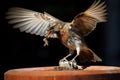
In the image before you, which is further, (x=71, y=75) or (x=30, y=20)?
(x=30, y=20)

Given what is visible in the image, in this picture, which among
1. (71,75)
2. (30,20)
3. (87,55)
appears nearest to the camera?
(71,75)

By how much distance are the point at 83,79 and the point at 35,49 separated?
10.3ft

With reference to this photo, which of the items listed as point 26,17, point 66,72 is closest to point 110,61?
point 26,17

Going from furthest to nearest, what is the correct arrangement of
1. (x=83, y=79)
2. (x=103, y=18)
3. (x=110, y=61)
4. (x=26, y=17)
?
(x=110, y=61)
(x=26, y=17)
(x=103, y=18)
(x=83, y=79)

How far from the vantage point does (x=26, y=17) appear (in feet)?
13.5

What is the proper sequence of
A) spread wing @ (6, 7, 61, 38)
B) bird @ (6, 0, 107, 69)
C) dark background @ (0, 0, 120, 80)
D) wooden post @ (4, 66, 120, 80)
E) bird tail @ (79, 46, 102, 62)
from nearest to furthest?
wooden post @ (4, 66, 120, 80)
bird @ (6, 0, 107, 69)
bird tail @ (79, 46, 102, 62)
spread wing @ (6, 7, 61, 38)
dark background @ (0, 0, 120, 80)

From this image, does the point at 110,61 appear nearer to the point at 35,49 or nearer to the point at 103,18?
the point at 35,49

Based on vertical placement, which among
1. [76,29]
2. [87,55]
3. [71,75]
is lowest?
[71,75]

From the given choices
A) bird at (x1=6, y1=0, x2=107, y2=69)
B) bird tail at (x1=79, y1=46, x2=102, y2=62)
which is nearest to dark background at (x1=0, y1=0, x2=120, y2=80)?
bird at (x1=6, y1=0, x2=107, y2=69)

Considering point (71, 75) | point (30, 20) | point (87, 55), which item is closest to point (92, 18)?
point (87, 55)

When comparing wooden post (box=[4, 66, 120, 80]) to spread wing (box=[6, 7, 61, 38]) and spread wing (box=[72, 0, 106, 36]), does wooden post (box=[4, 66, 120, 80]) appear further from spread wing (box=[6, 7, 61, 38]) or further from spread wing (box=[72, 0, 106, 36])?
spread wing (box=[6, 7, 61, 38])

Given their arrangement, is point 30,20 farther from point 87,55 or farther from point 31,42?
point 31,42

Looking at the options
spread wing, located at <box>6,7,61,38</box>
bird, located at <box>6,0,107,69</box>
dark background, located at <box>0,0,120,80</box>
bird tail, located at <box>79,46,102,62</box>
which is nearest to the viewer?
bird, located at <box>6,0,107,69</box>

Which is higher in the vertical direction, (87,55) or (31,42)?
(31,42)
